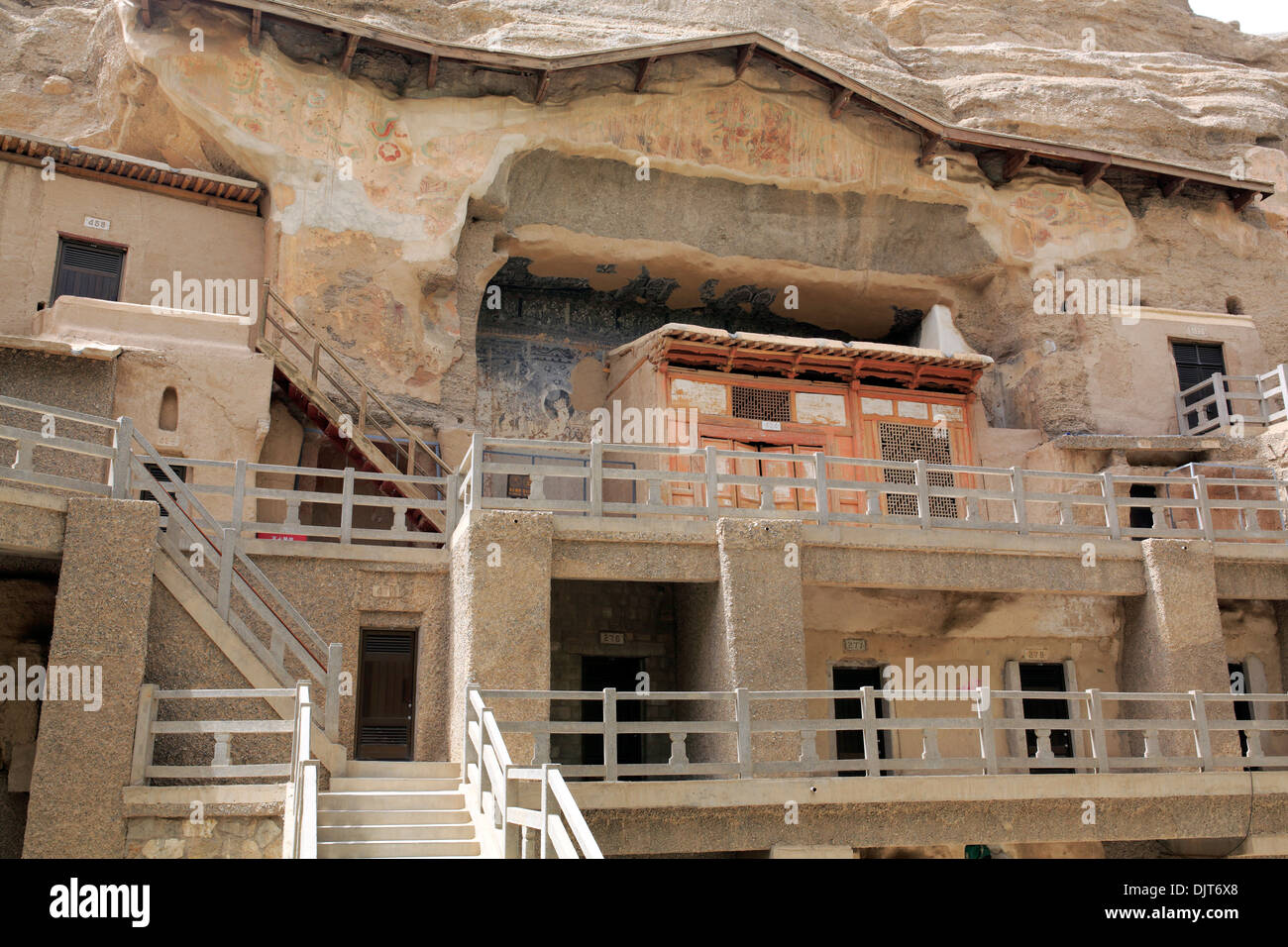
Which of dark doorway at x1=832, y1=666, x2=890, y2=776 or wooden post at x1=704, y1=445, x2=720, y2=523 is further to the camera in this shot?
dark doorway at x1=832, y1=666, x2=890, y2=776

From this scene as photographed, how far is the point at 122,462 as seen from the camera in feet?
40.9

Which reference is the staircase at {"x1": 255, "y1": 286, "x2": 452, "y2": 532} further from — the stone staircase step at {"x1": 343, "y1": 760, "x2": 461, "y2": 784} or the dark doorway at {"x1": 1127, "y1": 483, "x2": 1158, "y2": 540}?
the dark doorway at {"x1": 1127, "y1": 483, "x2": 1158, "y2": 540}

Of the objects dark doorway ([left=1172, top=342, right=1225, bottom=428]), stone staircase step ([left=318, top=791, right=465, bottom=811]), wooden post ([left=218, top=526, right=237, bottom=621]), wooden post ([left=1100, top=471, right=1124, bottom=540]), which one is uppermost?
dark doorway ([left=1172, top=342, right=1225, bottom=428])

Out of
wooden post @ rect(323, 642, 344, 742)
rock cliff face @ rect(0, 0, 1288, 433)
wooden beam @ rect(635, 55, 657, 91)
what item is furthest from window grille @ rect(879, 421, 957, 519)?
wooden post @ rect(323, 642, 344, 742)

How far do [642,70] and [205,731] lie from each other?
14.6 metres

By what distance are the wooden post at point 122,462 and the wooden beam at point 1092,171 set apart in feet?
60.6

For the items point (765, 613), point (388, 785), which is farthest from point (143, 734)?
point (765, 613)

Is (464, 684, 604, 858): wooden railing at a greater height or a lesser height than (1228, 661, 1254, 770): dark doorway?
lesser

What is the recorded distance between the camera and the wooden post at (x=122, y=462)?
1241cm

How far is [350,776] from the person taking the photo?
12.1 metres

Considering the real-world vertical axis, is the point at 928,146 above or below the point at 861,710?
above

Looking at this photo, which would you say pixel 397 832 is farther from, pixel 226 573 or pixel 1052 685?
pixel 1052 685

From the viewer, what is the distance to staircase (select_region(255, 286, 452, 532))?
686 inches

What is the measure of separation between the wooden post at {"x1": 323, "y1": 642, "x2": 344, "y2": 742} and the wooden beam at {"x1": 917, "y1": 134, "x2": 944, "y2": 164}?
15.7m
